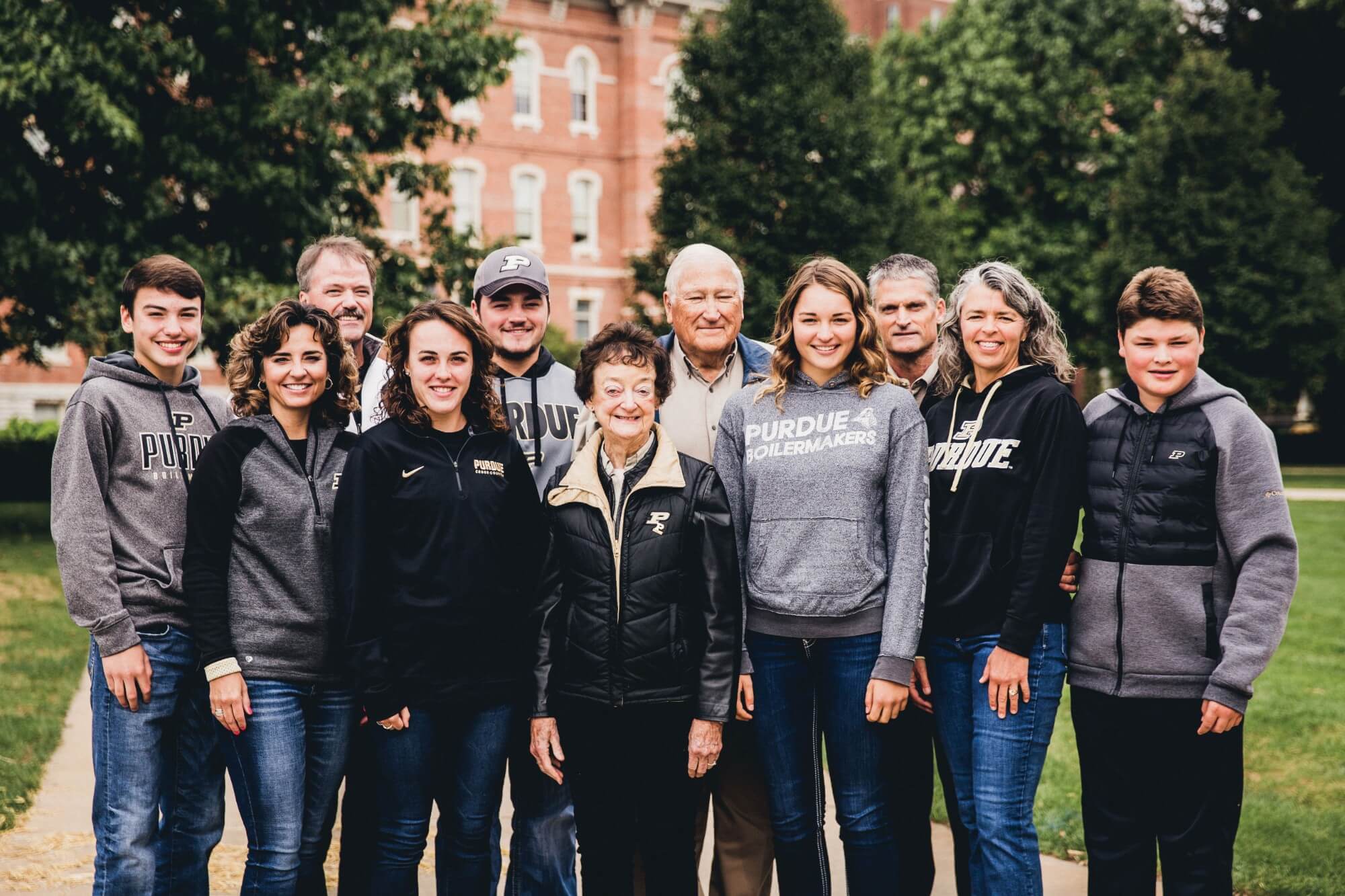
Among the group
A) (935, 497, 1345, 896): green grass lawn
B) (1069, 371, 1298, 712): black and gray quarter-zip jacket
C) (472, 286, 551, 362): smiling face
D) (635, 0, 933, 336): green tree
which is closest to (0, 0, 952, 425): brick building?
(635, 0, 933, 336): green tree

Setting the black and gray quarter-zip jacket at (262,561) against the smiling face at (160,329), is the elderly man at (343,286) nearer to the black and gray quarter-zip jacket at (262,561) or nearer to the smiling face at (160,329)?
the smiling face at (160,329)

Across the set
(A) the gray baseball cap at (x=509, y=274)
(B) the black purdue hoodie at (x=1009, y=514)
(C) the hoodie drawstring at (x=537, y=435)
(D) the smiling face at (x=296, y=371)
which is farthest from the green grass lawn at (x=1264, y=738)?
(A) the gray baseball cap at (x=509, y=274)

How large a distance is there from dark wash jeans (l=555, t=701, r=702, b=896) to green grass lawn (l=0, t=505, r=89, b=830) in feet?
10.7

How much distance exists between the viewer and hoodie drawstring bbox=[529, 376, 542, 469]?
425 centimetres

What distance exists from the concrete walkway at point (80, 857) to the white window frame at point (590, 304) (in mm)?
31439

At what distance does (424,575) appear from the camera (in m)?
3.40

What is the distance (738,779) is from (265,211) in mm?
13372

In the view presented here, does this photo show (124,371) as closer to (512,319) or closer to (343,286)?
(343,286)

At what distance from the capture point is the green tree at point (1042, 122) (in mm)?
29719

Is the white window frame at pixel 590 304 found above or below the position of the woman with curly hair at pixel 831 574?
above

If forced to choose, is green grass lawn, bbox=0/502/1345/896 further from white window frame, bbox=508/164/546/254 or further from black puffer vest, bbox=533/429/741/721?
white window frame, bbox=508/164/546/254

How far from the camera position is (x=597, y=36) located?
36500 millimetres

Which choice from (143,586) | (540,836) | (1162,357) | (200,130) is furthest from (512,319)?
(200,130)

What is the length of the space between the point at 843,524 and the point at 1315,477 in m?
25.2
